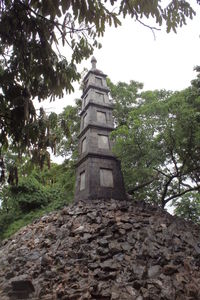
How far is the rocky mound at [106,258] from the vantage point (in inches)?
213

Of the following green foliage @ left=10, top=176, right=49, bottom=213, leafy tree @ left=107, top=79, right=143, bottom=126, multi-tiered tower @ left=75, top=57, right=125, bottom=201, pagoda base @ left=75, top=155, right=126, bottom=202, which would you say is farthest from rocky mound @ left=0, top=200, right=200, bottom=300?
leafy tree @ left=107, top=79, right=143, bottom=126

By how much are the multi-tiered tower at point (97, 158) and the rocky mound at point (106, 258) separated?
216cm

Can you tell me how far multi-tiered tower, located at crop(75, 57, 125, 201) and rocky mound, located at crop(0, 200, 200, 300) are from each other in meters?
2.16

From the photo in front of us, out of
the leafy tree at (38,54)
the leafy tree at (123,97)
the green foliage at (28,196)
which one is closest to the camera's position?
the leafy tree at (38,54)

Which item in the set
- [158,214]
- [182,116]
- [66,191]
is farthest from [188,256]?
[66,191]

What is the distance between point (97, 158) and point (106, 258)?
24.9 feet

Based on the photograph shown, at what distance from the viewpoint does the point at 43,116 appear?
12.2 ft

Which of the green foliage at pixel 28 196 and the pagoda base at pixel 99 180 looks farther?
the green foliage at pixel 28 196

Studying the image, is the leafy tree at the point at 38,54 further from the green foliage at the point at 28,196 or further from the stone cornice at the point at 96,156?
the green foliage at the point at 28,196

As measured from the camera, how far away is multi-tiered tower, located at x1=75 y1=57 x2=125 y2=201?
12.5m

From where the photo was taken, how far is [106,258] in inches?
269

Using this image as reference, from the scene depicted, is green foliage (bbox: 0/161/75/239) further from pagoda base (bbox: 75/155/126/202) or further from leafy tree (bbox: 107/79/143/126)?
leafy tree (bbox: 107/79/143/126)

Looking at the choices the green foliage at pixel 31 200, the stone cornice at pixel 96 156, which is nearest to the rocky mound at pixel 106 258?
the green foliage at pixel 31 200

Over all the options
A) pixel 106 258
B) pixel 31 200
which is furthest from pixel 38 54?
pixel 31 200
